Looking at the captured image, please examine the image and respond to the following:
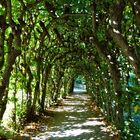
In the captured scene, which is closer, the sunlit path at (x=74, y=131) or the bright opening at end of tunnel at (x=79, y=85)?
the sunlit path at (x=74, y=131)

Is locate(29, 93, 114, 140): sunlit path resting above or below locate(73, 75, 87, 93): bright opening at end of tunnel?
below

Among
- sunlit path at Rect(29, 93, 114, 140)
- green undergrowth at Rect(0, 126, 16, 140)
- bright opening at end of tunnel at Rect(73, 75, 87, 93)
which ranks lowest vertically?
sunlit path at Rect(29, 93, 114, 140)

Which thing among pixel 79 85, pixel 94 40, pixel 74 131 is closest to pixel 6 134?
pixel 74 131

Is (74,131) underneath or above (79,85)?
underneath

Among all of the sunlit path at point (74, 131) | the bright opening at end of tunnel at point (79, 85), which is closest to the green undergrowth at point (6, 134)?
the sunlit path at point (74, 131)

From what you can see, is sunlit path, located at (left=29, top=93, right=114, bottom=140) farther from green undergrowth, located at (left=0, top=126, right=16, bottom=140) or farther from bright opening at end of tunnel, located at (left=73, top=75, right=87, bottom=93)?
bright opening at end of tunnel, located at (left=73, top=75, right=87, bottom=93)

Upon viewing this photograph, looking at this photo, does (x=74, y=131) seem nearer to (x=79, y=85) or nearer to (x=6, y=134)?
(x=6, y=134)

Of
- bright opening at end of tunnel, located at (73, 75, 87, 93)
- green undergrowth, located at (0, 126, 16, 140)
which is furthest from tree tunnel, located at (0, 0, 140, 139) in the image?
bright opening at end of tunnel, located at (73, 75, 87, 93)

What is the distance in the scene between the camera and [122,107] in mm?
14508

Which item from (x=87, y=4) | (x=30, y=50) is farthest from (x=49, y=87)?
(x=87, y=4)

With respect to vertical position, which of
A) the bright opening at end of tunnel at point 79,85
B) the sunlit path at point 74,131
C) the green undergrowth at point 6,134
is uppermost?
the bright opening at end of tunnel at point 79,85

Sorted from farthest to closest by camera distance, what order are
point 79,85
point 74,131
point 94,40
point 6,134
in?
point 79,85, point 74,131, point 6,134, point 94,40

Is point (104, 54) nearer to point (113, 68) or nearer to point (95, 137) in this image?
point (113, 68)

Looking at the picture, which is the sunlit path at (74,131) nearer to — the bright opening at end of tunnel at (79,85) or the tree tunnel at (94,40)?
the tree tunnel at (94,40)
